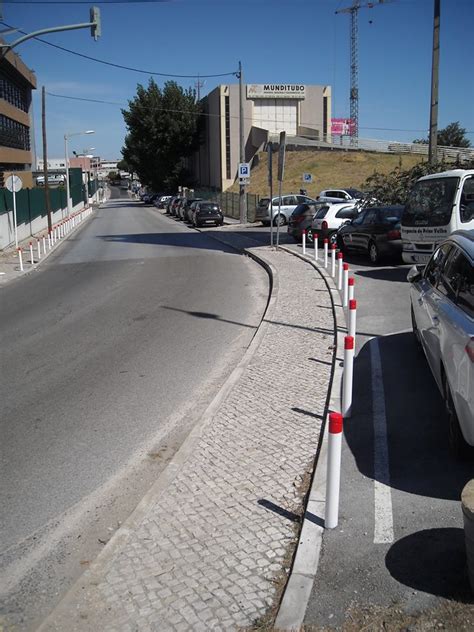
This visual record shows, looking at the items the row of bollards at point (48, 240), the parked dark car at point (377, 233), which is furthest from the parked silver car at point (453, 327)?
the row of bollards at point (48, 240)

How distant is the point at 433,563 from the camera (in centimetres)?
370

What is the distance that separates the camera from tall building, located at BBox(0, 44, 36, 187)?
169ft

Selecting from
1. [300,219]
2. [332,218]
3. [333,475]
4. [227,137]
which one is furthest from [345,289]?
[227,137]

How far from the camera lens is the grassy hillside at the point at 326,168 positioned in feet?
180

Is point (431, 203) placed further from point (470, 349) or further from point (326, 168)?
point (326, 168)

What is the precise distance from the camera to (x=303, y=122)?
70125 mm

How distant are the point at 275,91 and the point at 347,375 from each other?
65.7m

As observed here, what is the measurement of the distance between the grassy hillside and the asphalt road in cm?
3965

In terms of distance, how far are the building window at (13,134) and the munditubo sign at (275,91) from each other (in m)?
22.3

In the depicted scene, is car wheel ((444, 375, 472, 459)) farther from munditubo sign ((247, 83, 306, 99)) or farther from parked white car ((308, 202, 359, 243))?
munditubo sign ((247, 83, 306, 99))

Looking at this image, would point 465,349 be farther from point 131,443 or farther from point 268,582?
point 131,443

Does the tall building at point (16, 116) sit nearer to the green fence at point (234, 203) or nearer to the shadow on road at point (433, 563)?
the green fence at point (234, 203)

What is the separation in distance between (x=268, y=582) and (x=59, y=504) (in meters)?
1.91

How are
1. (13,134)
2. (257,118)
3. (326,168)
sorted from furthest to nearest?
(257,118)
(326,168)
(13,134)
